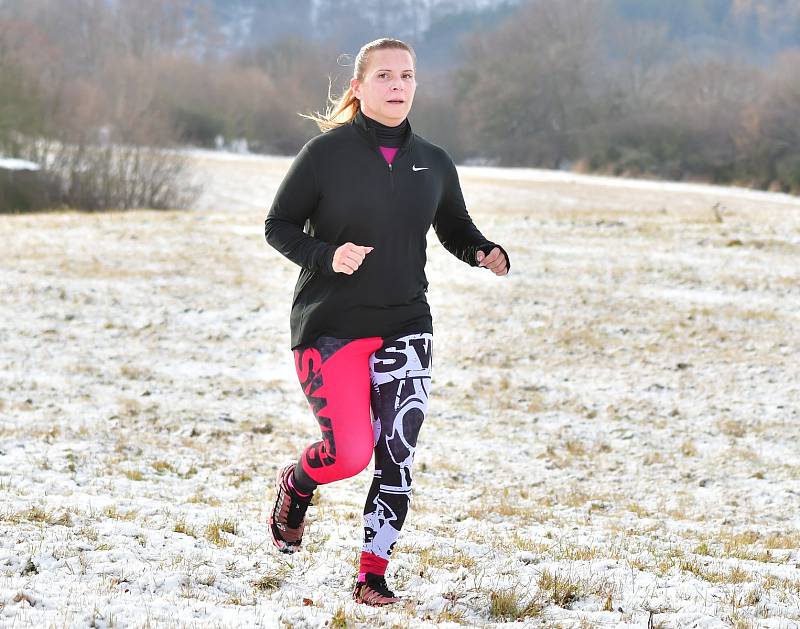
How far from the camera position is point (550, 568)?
16.5 feet

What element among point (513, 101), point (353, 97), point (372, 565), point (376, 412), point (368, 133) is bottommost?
point (372, 565)

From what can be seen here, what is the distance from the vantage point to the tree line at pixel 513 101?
4378 cm

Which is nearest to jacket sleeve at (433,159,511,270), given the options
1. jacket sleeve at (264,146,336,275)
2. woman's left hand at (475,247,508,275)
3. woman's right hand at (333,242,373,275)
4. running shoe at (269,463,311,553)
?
woman's left hand at (475,247,508,275)

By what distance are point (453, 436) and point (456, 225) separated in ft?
18.6

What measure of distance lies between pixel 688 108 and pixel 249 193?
33.2 metres

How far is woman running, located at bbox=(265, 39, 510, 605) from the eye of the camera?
4355mm

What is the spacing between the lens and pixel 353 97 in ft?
15.2

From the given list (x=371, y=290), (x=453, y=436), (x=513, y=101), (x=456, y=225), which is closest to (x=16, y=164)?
(x=453, y=436)

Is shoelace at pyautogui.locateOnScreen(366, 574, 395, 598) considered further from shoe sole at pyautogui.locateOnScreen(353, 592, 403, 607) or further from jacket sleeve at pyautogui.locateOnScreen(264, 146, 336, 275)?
jacket sleeve at pyautogui.locateOnScreen(264, 146, 336, 275)

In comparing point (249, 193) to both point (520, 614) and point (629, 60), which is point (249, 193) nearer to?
point (520, 614)

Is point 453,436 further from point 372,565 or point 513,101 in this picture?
point 513,101

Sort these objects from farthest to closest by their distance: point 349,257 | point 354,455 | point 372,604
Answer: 1. point 354,455
2. point 372,604
3. point 349,257

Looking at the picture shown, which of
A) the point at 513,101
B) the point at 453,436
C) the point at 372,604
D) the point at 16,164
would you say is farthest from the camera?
the point at 513,101

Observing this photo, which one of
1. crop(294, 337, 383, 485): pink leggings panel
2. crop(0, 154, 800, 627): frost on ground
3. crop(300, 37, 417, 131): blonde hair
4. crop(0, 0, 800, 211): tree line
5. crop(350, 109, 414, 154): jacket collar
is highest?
crop(0, 0, 800, 211): tree line
